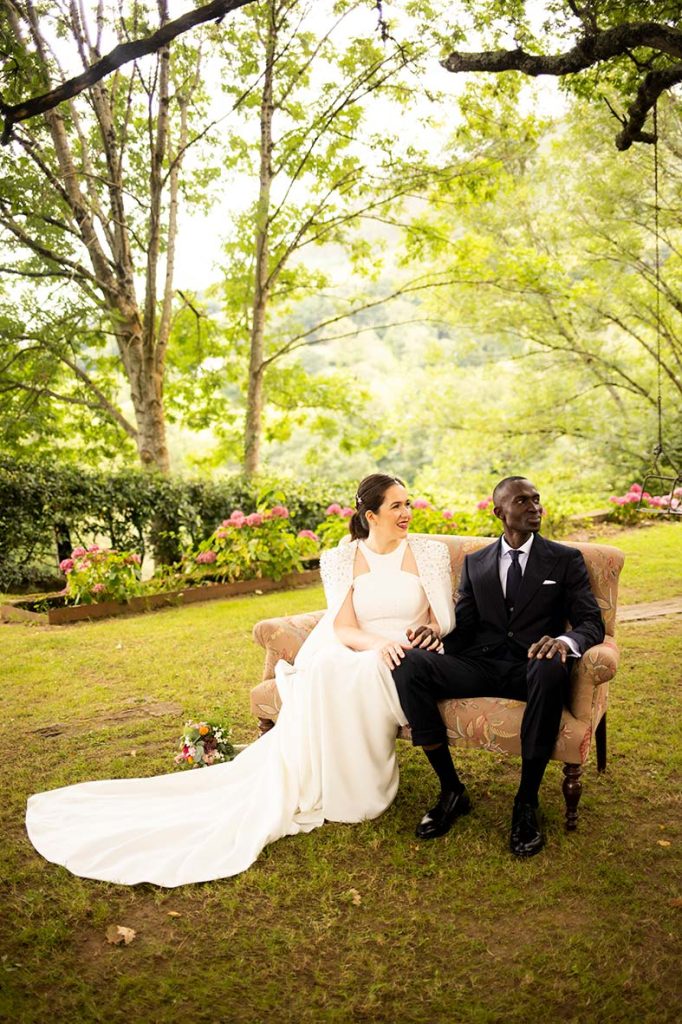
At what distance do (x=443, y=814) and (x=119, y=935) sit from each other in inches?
54.7

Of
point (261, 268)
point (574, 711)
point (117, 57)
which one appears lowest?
point (574, 711)

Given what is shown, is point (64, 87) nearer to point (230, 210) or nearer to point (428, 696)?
point (428, 696)

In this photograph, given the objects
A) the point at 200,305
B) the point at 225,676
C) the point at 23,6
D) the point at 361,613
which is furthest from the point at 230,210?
the point at 361,613

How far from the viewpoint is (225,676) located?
598cm

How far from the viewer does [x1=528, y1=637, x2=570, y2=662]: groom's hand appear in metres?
3.40

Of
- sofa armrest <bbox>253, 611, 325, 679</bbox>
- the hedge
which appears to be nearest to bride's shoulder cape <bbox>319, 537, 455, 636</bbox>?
sofa armrest <bbox>253, 611, 325, 679</bbox>

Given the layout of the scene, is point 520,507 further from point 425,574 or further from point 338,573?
point 338,573

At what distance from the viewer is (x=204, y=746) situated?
4203 mm

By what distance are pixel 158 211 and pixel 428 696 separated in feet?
29.3

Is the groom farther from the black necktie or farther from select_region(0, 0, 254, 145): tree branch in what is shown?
select_region(0, 0, 254, 145): tree branch

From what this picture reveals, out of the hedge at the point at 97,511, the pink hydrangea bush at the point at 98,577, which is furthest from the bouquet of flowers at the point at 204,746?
the hedge at the point at 97,511

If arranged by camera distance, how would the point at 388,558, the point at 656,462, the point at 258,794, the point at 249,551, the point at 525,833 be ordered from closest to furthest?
A: the point at 525,833
the point at 258,794
the point at 388,558
the point at 249,551
the point at 656,462

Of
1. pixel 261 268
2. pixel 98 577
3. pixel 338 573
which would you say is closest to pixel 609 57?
pixel 338 573

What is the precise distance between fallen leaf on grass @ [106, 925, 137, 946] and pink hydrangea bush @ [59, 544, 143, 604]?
5.93 metres
